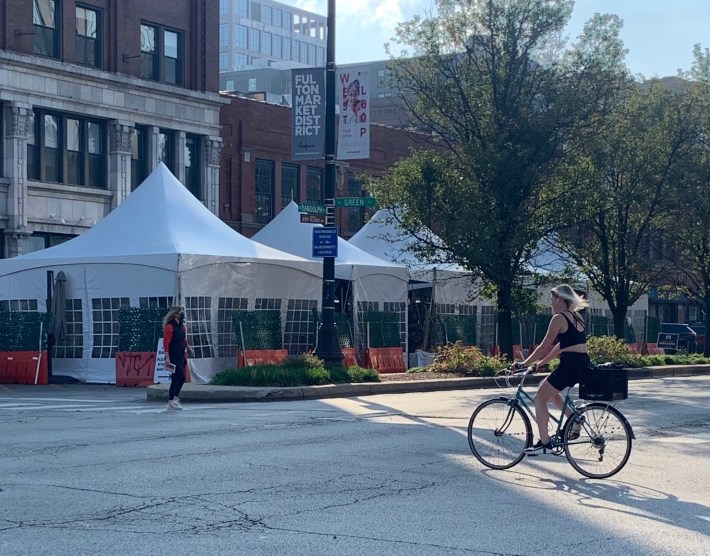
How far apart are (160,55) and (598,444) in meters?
30.5

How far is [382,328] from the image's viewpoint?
93.1 feet

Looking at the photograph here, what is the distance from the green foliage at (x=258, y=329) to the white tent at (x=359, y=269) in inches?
98.1

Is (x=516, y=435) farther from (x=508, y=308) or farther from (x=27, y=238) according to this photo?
(x=27, y=238)

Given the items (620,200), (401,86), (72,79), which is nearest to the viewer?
(401,86)

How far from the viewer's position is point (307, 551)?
674 cm

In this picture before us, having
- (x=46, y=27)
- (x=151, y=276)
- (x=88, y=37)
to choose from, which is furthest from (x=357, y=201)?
(x=88, y=37)

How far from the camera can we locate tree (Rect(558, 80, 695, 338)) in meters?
32.0

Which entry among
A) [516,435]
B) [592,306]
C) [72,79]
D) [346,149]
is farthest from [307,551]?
[592,306]

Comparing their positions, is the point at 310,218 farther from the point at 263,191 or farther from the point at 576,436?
the point at 263,191

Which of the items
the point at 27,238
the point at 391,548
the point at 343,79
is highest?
the point at 343,79

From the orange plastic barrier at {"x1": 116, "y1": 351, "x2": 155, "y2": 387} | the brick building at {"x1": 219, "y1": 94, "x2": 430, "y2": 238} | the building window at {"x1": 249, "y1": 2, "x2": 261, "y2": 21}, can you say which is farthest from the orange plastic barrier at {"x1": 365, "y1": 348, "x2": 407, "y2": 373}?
the building window at {"x1": 249, "y1": 2, "x2": 261, "y2": 21}

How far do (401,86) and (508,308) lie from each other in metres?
6.35

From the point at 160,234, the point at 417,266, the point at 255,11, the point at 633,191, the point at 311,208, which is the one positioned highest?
the point at 255,11

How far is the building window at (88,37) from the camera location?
114 feet
